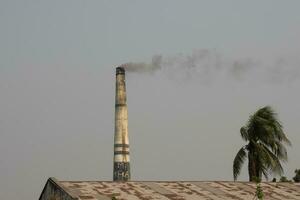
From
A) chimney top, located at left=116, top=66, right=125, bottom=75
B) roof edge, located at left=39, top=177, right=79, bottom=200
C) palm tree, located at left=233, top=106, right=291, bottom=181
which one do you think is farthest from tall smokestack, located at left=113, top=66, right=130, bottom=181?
roof edge, located at left=39, top=177, right=79, bottom=200

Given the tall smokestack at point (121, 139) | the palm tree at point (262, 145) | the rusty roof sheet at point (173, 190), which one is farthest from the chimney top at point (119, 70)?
the rusty roof sheet at point (173, 190)

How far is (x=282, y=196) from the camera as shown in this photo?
27.9 meters

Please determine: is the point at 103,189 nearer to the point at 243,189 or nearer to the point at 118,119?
the point at 243,189

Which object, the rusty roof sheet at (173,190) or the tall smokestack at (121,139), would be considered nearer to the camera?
the rusty roof sheet at (173,190)

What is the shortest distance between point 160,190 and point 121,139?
21802 millimetres

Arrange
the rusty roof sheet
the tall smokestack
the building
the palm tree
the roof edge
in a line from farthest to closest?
the tall smokestack → the palm tree → the rusty roof sheet → the building → the roof edge

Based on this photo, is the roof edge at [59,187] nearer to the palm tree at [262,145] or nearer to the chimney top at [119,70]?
the palm tree at [262,145]

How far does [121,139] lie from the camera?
160 feet

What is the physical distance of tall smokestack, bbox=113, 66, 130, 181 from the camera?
157 feet

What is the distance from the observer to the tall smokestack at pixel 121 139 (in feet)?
157

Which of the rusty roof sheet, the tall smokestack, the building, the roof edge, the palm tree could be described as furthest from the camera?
the tall smokestack

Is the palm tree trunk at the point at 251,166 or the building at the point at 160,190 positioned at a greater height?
the palm tree trunk at the point at 251,166

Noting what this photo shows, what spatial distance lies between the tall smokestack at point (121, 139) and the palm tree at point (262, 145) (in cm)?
1212

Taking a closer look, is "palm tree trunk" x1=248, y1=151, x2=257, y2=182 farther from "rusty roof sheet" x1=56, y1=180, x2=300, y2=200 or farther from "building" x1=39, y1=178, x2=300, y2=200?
"building" x1=39, y1=178, x2=300, y2=200
